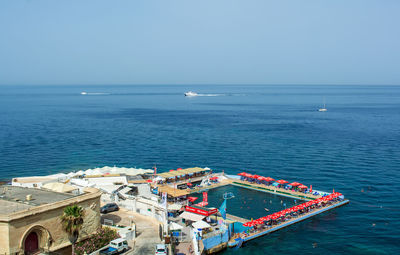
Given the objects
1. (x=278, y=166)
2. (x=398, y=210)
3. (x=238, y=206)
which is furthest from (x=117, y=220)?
(x=278, y=166)

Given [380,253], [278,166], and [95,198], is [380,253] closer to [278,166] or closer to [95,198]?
[95,198]

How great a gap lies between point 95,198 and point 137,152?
53.8m

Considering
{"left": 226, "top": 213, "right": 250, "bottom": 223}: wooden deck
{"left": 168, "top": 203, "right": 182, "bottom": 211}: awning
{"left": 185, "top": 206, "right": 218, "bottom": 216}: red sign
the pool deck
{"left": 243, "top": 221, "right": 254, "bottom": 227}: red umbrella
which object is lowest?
the pool deck

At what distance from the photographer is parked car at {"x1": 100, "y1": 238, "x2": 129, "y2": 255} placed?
93.5 ft

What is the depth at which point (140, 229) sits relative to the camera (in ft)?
112

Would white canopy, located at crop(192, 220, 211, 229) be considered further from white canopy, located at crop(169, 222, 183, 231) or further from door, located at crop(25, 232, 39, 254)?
door, located at crop(25, 232, 39, 254)

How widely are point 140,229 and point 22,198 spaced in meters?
10.5

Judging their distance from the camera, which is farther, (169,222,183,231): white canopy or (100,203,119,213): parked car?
(100,203,119,213): parked car

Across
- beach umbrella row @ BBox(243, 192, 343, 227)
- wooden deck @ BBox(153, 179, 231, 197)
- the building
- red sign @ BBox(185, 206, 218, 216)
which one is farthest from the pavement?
beach umbrella row @ BBox(243, 192, 343, 227)

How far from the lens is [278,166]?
71.4 m

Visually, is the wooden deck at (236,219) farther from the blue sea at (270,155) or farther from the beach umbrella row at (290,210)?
the blue sea at (270,155)

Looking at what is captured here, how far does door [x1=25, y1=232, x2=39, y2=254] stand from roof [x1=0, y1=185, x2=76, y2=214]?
84.1 inches

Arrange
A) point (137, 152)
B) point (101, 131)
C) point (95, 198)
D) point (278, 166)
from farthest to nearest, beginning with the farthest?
point (101, 131)
point (137, 152)
point (278, 166)
point (95, 198)

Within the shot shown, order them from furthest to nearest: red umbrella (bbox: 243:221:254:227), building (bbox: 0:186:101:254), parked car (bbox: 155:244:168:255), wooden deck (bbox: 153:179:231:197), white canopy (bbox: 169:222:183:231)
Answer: wooden deck (bbox: 153:179:231:197) < red umbrella (bbox: 243:221:254:227) < white canopy (bbox: 169:222:183:231) < parked car (bbox: 155:244:168:255) < building (bbox: 0:186:101:254)
